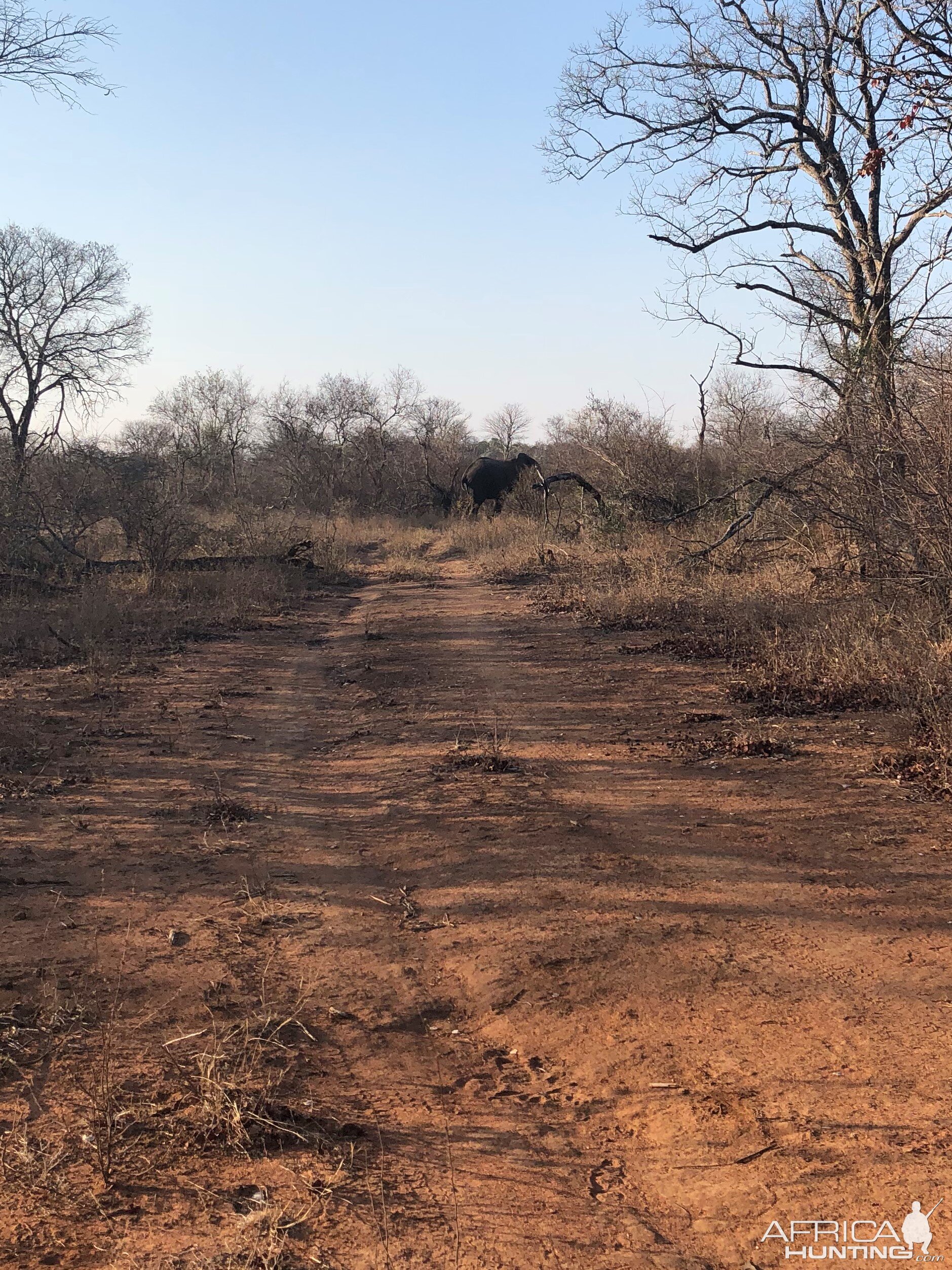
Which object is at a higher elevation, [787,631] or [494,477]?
[494,477]

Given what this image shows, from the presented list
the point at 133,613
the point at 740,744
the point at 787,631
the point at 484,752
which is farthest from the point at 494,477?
the point at 740,744

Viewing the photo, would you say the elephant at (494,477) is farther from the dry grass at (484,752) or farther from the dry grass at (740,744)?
the dry grass at (740,744)

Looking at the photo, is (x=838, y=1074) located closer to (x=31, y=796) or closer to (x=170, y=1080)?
(x=170, y=1080)

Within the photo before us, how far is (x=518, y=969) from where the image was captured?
3.22m

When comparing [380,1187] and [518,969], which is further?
[518,969]

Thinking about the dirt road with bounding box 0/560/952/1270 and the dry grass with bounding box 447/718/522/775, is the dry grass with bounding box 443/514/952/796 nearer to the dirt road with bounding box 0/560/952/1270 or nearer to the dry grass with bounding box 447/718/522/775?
the dirt road with bounding box 0/560/952/1270

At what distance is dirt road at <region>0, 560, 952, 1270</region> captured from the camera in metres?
2.08

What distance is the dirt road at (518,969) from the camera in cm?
208

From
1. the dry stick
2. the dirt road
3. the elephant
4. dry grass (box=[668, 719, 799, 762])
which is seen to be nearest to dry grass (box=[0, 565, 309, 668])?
the dirt road

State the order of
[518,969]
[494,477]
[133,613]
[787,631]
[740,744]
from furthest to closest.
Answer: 1. [494,477]
2. [133,613]
3. [787,631]
4. [740,744]
5. [518,969]

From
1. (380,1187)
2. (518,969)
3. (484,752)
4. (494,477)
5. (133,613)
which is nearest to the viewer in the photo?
(380,1187)

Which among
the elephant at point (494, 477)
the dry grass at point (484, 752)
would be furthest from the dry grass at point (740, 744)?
the elephant at point (494, 477)

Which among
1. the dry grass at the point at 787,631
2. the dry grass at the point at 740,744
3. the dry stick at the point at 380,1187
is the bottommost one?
the dry stick at the point at 380,1187

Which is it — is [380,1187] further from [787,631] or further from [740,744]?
[787,631]
